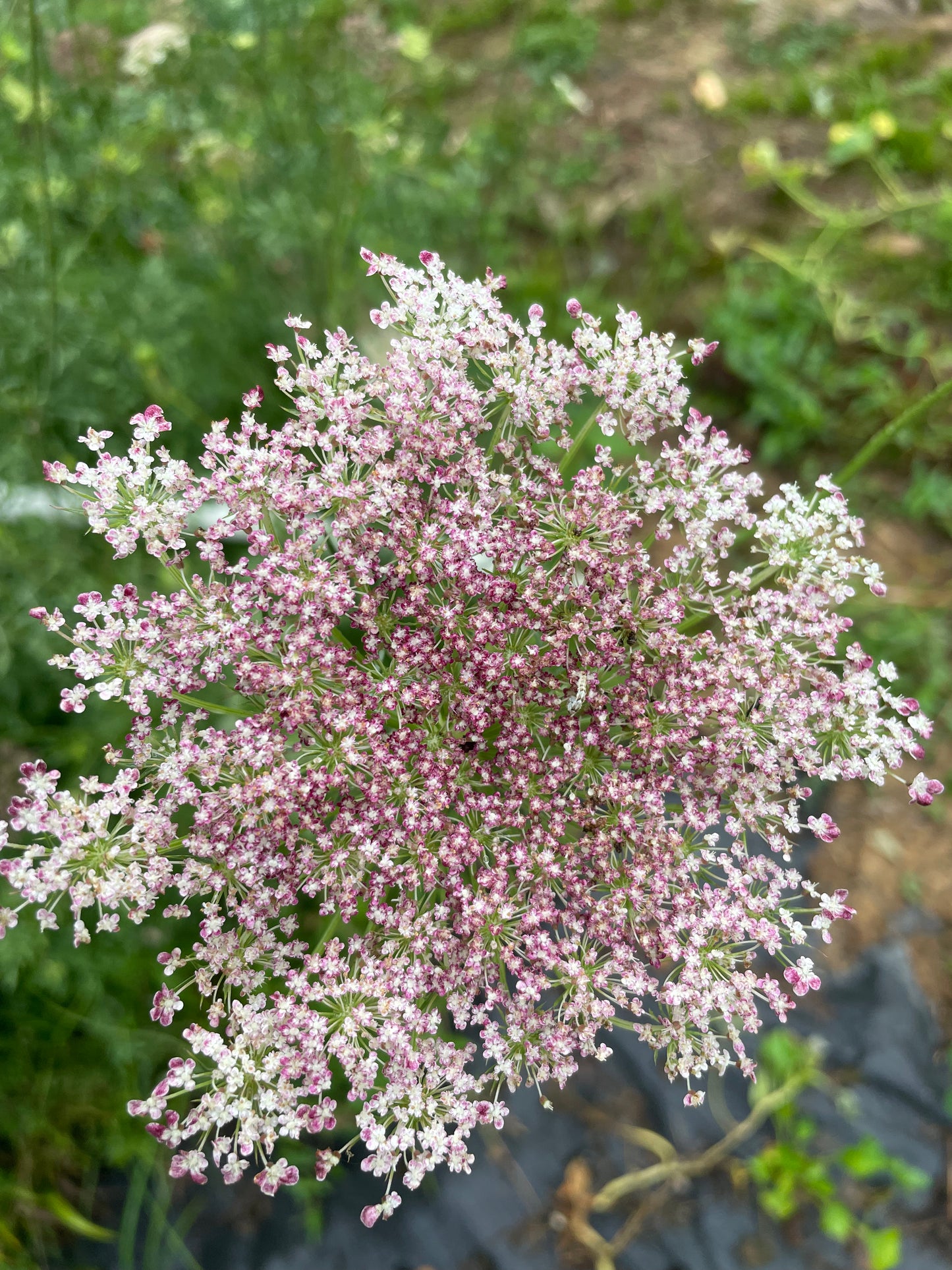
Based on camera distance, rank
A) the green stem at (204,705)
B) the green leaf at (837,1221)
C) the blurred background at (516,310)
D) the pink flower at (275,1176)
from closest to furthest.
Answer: the pink flower at (275,1176) < the green stem at (204,705) < the blurred background at (516,310) < the green leaf at (837,1221)

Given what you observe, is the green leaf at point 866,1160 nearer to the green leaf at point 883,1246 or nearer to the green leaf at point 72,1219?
the green leaf at point 883,1246

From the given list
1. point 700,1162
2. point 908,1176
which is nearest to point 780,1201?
point 700,1162

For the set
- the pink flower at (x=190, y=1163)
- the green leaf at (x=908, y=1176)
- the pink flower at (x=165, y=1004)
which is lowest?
the green leaf at (x=908, y=1176)

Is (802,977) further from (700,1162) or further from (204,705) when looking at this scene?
(700,1162)

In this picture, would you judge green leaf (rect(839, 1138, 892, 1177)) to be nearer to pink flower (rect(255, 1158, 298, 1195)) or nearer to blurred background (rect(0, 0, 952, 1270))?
blurred background (rect(0, 0, 952, 1270))

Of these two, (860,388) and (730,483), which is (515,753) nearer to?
(730,483)

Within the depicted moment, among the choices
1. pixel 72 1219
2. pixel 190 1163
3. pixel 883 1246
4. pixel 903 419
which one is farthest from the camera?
pixel 883 1246

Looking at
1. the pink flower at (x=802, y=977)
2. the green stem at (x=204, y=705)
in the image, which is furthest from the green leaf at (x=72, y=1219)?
the pink flower at (x=802, y=977)
